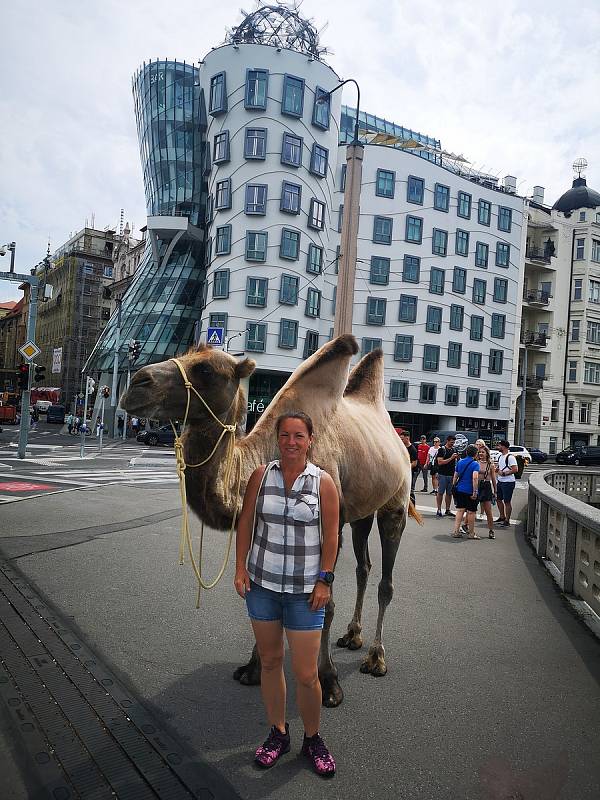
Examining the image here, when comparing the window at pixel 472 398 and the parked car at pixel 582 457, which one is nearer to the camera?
the parked car at pixel 582 457

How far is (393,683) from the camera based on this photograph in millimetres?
4613

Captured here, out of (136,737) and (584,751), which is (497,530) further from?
(136,737)

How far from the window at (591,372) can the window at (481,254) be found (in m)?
14.2

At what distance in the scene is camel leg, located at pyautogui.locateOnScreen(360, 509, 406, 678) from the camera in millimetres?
4812

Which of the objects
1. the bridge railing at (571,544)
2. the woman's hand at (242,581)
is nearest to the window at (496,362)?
the bridge railing at (571,544)

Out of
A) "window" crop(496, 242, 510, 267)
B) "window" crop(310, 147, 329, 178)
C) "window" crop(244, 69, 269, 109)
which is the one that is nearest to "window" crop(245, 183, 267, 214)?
"window" crop(310, 147, 329, 178)

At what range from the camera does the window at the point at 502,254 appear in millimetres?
53688

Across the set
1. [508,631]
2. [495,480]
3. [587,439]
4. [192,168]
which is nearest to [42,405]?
[192,168]

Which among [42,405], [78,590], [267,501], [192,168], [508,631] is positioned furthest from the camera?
[42,405]

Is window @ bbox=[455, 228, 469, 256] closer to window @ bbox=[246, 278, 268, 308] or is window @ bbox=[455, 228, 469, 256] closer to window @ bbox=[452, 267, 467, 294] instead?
window @ bbox=[452, 267, 467, 294]

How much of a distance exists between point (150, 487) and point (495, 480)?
922 cm

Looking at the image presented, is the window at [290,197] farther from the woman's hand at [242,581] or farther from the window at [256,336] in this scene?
the woman's hand at [242,581]

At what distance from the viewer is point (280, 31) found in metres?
45.9

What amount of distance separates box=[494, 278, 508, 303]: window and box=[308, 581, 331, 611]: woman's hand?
5426 centimetres
